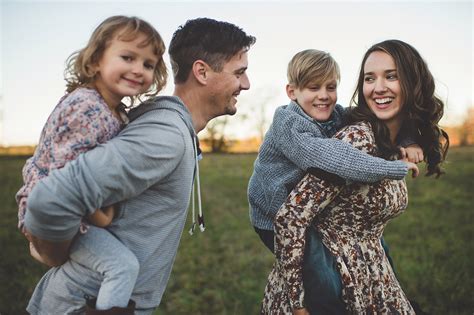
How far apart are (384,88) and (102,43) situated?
1386 mm

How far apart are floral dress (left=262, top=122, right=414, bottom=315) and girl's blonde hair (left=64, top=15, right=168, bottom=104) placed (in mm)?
942

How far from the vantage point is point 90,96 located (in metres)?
1.92

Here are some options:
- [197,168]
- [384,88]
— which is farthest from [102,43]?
[384,88]

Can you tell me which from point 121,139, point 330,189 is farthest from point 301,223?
point 121,139

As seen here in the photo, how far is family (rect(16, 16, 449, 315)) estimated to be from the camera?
1799 millimetres

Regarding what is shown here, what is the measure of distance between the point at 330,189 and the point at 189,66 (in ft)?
3.26

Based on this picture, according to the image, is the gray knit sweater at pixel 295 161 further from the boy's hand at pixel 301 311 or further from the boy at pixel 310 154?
the boy's hand at pixel 301 311

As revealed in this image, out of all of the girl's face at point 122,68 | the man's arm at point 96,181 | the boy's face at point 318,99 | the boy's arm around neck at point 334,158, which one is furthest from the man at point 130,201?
the boy's face at point 318,99

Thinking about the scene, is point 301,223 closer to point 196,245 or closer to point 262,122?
point 196,245

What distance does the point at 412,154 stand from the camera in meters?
2.56

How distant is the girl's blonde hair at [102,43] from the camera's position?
2.01 m

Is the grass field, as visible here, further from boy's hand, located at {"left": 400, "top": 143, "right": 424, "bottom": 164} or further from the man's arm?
the man's arm

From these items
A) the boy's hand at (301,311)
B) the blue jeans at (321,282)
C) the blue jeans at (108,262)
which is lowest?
the boy's hand at (301,311)

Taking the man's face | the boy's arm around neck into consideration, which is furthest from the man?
the boy's arm around neck
